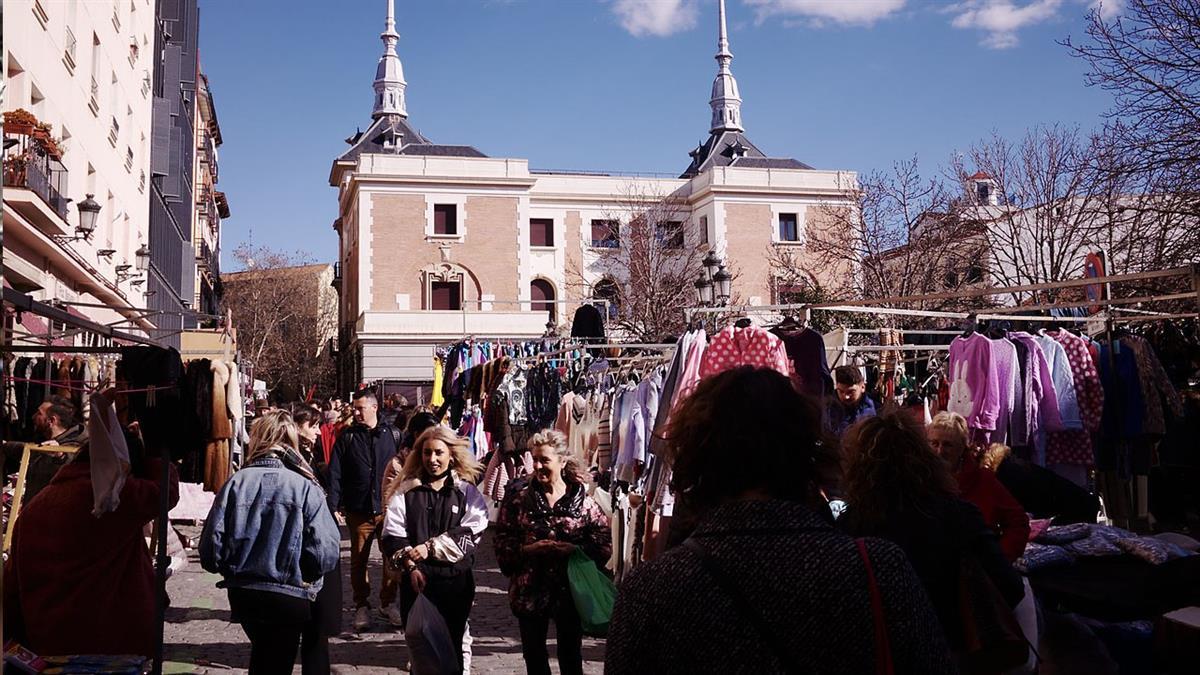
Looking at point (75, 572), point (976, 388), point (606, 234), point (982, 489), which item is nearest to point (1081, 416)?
point (976, 388)

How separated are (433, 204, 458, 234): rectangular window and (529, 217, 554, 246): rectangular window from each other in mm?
5334

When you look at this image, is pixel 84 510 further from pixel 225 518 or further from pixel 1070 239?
pixel 1070 239

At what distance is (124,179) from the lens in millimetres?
24781

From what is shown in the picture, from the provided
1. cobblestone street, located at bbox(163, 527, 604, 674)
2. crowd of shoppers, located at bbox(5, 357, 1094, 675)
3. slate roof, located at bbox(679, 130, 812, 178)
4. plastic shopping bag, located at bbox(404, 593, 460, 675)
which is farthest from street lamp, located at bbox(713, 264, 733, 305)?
slate roof, located at bbox(679, 130, 812, 178)

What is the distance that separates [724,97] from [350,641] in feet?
199

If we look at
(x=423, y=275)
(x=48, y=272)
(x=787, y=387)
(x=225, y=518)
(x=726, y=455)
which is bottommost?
(x=225, y=518)

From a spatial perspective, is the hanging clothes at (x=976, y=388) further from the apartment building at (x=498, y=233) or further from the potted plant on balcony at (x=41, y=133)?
the apartment building at (x=498, y=233)

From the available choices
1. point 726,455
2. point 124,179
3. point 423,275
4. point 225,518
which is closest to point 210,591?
point 225,518

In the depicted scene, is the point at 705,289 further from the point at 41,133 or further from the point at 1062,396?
the point at 41,133

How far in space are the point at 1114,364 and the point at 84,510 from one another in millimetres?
6707

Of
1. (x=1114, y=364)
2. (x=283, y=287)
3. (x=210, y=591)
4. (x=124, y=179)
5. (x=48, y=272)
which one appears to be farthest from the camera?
(x=283, y=287)

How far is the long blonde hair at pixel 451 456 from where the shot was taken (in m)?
6.23

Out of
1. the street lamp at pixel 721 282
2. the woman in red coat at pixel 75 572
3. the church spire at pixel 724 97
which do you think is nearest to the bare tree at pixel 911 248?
the street lamp at pixel 721 282

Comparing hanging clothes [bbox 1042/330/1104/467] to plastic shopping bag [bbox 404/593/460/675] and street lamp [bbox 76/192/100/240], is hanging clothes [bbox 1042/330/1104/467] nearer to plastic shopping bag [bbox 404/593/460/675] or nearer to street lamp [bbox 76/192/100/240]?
plastic shopping bag [bbox 404/593/460/675]
